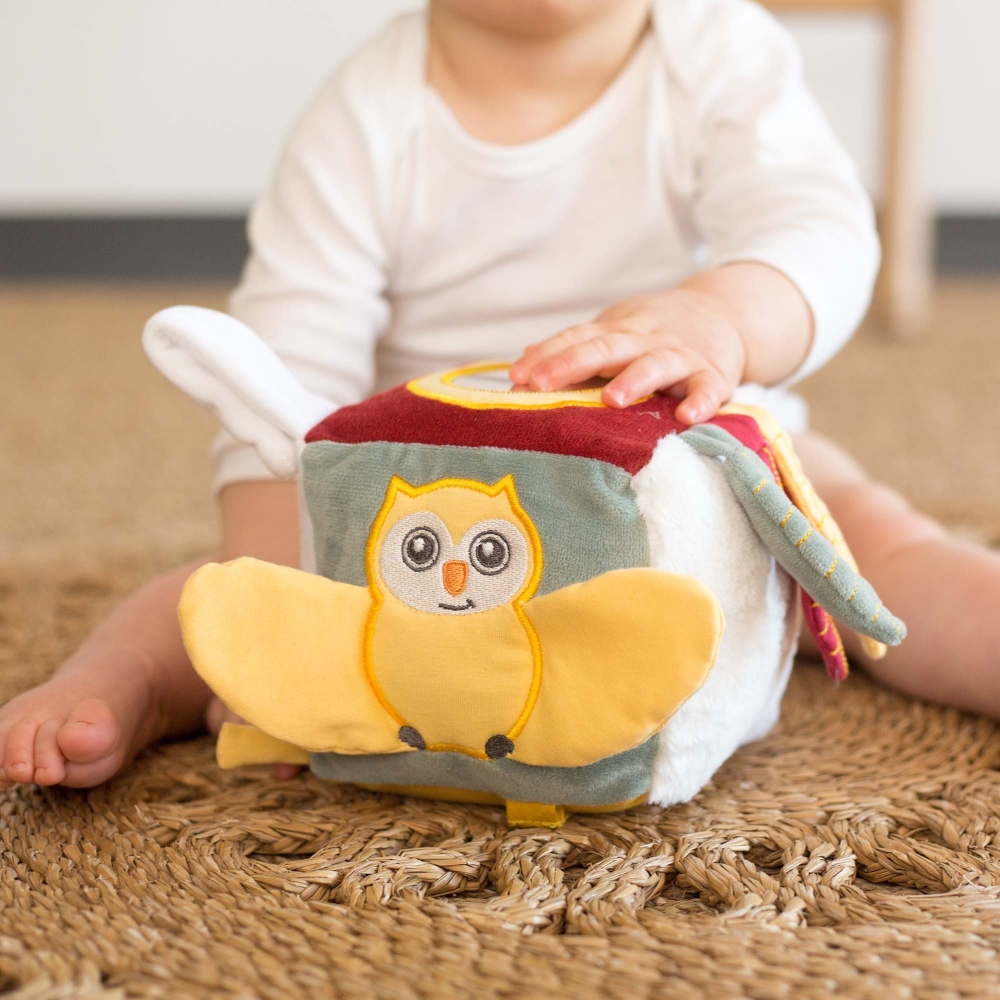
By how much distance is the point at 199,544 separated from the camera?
0.92 meters

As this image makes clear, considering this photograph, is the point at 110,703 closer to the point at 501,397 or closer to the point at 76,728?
the point at 76,728

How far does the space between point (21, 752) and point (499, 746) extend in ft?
0.66

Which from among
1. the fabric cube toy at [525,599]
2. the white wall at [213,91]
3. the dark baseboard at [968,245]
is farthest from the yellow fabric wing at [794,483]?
the dark baseboard at [968,245]

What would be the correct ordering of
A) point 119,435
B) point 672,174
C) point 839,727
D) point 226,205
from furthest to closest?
point 226,205
point 119,435
point 672,174
point 839,727

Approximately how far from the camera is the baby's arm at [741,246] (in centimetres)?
52

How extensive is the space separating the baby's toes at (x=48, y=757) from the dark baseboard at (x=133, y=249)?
191cm

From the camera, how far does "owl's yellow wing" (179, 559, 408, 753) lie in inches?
18.3

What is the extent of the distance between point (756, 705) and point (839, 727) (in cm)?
13

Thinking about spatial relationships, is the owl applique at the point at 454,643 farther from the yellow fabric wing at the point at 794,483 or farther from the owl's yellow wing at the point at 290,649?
the yellow fabric wing at the point at 794,483

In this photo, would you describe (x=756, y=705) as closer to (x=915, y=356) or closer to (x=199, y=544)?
(x=199, y=544)

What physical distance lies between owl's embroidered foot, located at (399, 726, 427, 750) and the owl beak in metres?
0.06

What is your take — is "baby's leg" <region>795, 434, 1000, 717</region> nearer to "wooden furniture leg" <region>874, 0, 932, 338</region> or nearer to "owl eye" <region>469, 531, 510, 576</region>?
"owl eye" <region>469, 531, 510, 576</region>

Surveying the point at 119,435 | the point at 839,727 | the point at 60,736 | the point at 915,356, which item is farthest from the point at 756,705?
the point at 915,356

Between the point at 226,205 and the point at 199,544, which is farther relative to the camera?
the point at 226,205
